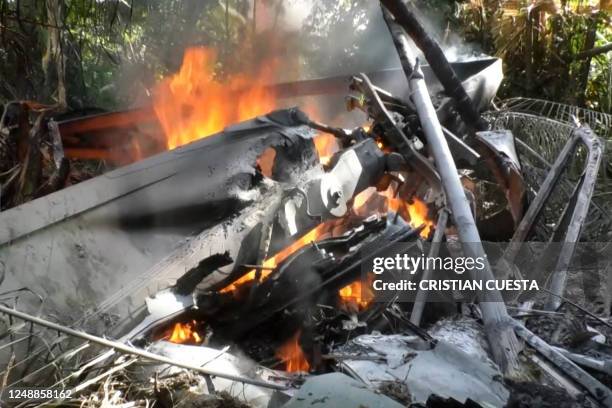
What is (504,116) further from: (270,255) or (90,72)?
(90,72)

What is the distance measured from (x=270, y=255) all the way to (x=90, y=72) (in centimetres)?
637

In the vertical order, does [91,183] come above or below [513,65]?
below

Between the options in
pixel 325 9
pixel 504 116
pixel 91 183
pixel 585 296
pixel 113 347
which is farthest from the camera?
pixel 325 9

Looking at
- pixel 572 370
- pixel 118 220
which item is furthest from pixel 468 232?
pixel 118 220

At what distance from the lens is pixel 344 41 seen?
31.1ft

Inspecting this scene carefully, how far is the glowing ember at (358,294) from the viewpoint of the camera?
13.2 ft

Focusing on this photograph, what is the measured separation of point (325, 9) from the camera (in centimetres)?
959

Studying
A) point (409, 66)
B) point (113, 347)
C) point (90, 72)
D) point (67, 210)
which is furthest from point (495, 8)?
point (113, 347)

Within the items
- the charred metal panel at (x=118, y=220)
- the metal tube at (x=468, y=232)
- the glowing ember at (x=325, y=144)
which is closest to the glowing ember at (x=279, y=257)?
the charred metal panel at (x=118, y=220)

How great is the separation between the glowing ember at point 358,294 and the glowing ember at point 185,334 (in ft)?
3.47

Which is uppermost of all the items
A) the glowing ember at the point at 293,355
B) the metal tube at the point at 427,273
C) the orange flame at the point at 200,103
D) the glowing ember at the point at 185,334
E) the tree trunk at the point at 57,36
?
the tree trunk at the point at 57,36

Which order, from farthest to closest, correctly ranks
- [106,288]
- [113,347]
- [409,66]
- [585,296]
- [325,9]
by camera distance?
[325,9] → [409,66] → [585,296] → [106,288] → [113,347]

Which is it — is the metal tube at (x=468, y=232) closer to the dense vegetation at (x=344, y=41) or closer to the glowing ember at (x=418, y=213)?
the glowing ember at (x=418, y=213)

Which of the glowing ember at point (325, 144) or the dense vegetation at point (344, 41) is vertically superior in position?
the dense vegetation at point (344, 41)
